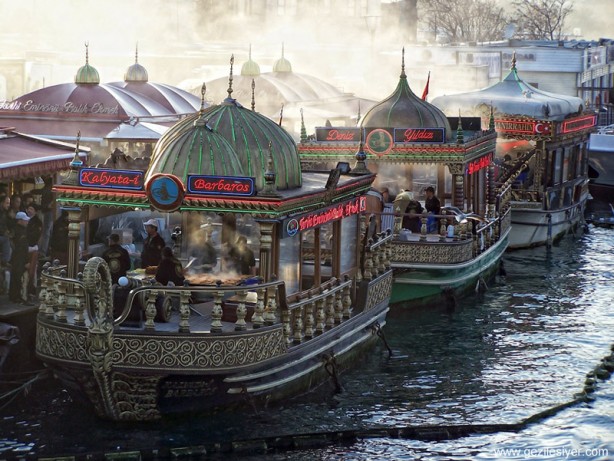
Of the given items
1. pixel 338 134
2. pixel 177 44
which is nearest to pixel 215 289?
pixel 338 134

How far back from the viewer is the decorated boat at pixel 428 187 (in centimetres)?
2403

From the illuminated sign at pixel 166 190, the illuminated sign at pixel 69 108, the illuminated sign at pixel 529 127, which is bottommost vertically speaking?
the illuminated sign at pixel 166 190

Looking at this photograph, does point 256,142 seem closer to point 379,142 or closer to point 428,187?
point 428,187

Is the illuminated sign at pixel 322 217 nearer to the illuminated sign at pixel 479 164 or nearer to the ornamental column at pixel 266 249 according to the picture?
the ornamental column at pixel 266 249

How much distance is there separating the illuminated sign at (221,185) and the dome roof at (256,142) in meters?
1.33

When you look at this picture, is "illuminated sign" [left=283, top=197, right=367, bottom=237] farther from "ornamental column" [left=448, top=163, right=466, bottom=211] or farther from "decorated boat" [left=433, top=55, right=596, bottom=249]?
"decorated boat" [left=433, top=55, right=596, bottom=249]

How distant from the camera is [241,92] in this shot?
39.8 meters

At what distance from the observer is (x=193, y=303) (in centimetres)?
1745

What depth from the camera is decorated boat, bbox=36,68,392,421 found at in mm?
15305

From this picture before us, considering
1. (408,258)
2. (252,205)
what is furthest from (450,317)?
(252,205)

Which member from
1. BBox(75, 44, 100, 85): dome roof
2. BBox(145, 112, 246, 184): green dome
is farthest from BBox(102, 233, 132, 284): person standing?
BBox(75, 44, 100, 85): dome roof

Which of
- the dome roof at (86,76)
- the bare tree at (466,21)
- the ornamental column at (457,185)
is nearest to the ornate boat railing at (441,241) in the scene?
the ornamental column at (457,185)

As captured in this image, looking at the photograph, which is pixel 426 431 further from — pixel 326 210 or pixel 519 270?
pixel 519 270

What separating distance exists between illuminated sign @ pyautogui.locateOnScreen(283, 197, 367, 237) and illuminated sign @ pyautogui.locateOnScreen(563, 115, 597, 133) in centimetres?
1615
